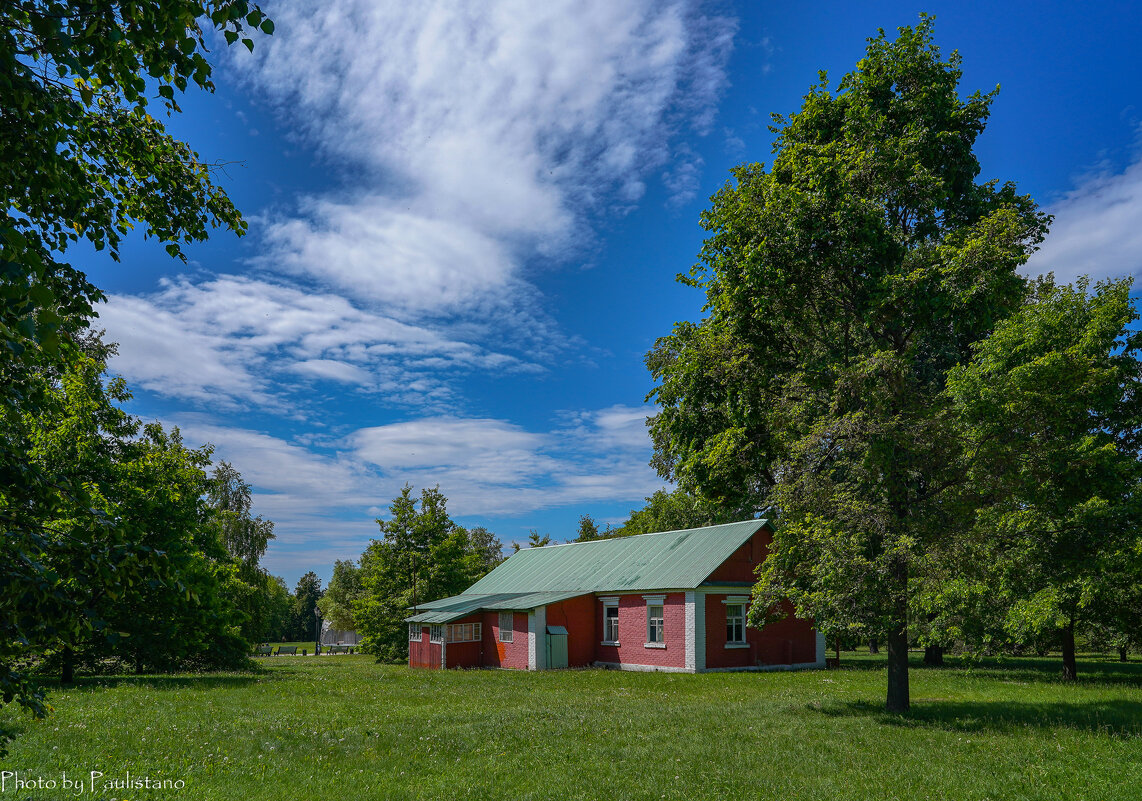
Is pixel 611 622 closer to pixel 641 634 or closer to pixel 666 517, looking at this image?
pixel 641 634

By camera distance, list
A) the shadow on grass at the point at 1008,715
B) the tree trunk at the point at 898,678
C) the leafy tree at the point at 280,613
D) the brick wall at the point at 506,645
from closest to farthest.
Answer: the shadow on grass at the point at 1008,715
the tree trunk at the point at 898,678
the brick wall at the point at 506,645
the leafy tree at the point at 280,613

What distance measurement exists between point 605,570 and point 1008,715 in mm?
Result: 22943

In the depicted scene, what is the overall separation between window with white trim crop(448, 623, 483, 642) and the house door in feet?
17.9

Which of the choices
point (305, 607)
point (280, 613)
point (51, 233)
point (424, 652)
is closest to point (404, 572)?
point (424, 652)

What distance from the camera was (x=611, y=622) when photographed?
35062mm

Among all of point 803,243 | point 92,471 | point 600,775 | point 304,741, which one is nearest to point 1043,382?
point 803,243

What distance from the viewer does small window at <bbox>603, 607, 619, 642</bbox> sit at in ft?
114

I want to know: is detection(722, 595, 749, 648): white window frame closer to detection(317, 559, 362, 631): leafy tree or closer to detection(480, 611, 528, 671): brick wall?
detection(480, 611, 528, 671): brick wall

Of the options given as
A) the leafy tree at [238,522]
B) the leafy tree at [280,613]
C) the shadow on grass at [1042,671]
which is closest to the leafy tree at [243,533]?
the leafy tree at [238,522]

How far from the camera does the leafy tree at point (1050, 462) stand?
16.5 meters

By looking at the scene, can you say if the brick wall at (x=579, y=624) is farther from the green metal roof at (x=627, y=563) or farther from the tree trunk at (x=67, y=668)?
the tree trunk at (x=67, y=668)

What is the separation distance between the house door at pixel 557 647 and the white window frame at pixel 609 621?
2.10 m

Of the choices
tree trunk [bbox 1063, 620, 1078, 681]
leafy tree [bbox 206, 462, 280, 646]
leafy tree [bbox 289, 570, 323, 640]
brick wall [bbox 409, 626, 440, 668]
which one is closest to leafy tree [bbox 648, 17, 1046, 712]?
tree trunk [bbox 1063, 620, 1078, 681]

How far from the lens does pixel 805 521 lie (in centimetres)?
1708
